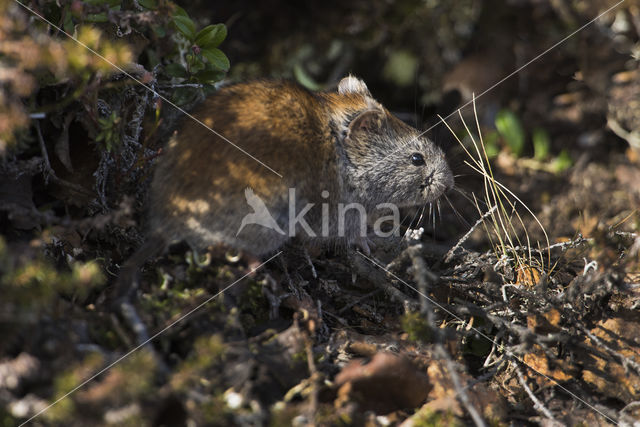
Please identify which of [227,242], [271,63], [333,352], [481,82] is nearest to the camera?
[333,352]

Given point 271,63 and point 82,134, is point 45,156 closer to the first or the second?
point 82,134

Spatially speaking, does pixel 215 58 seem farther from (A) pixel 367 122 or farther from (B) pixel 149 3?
(A) pixel 367 122

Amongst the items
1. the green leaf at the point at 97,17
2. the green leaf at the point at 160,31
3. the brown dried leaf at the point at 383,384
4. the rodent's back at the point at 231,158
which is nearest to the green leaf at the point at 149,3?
the green leaf at the point at 160,31

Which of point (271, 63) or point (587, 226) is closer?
point (587, 226)

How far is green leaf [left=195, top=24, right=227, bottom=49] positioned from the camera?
3559 millimetres

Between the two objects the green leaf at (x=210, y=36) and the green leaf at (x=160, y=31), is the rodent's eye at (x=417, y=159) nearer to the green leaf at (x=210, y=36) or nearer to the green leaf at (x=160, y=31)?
the green leaf at (x=210, y=36)

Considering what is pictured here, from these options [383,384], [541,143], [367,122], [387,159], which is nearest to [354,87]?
[367,122]

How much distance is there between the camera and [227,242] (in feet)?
10.4

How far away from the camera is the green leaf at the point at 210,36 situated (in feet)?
11.7

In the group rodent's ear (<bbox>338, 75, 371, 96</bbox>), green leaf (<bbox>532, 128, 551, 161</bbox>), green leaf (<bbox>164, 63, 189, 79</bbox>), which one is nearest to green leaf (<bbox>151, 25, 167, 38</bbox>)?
green leaf (<bbox>164, 63, 189, 79</bbox>)

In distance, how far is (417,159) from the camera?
4.20 metres

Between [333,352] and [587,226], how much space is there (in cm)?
255

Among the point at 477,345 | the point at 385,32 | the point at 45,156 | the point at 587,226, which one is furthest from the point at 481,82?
the point at 45,156

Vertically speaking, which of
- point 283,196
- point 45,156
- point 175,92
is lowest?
point 283,196
